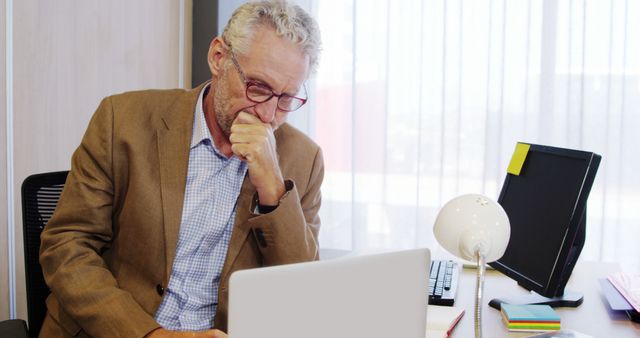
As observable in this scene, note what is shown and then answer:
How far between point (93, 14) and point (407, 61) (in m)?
1.50

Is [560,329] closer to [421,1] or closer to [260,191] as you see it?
[260,191]

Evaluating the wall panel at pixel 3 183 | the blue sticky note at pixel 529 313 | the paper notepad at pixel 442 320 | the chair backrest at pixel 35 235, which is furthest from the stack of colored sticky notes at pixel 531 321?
the wall panel at pixel 3 183

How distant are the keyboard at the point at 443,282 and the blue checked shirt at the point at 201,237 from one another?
0.54 metres

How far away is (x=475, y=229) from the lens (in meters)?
1.08

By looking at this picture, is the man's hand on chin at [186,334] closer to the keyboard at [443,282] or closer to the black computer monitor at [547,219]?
the keyboard at [443,282]

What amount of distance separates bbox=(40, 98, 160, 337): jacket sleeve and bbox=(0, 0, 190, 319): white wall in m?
0.86

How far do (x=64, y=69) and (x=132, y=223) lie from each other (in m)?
1.23

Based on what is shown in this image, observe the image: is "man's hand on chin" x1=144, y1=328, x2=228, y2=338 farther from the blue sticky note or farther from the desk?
the blue sticky note

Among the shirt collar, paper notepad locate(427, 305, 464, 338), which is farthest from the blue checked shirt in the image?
paper notepad locate(427, 305, 464, 338)

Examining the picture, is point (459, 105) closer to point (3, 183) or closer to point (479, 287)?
point (3, 183)

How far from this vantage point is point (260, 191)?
4.95 feet

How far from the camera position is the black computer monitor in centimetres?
144

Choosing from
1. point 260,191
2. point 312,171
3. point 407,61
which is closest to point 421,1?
point 407,61

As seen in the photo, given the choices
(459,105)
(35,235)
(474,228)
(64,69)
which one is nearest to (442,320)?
(474,228)
